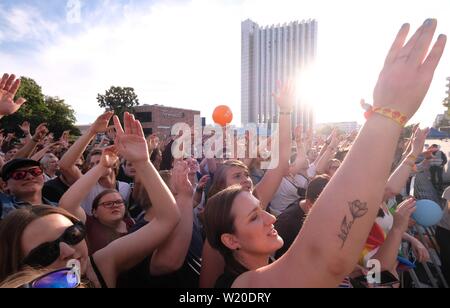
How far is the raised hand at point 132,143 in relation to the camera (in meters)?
2.02

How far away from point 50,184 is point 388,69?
13.5 feet

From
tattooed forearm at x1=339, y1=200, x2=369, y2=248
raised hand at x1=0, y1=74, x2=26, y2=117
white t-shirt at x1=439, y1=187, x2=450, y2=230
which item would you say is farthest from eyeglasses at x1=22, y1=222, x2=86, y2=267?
white t-shirt at x1=439, y1=187, x2=450, y2=230

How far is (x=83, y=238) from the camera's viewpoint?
1770mm

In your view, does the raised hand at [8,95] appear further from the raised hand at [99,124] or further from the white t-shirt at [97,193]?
the white t-shirt at [97,193]

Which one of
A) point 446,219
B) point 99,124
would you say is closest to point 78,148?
point 99,124

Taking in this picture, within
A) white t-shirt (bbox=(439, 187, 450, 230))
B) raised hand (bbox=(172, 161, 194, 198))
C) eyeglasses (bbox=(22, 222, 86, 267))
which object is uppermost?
raised hand (bbox=(172, 161, 194, 198))

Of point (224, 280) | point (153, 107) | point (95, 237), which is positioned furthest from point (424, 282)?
point (153, 107)

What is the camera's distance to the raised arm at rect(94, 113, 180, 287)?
1.97 meters

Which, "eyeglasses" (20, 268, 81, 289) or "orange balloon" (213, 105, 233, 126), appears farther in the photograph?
"orange balloon" (213, 105, 233, 126)

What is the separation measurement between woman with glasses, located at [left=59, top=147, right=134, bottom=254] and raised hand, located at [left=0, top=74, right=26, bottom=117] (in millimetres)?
Answer: 1000

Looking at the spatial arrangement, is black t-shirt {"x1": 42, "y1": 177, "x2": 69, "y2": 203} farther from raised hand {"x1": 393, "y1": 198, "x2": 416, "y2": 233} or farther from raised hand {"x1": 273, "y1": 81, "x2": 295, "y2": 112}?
raised hand {"x1": 393, "y1": 198, "x2": 416, "y2": 233}

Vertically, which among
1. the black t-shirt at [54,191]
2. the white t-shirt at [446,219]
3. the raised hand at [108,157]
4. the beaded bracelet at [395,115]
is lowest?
the white t-shirt at [446,219]

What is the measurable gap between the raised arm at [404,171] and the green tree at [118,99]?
53.0 meters

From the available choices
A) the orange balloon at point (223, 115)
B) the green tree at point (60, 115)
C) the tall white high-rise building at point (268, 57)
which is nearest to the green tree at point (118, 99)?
the green tree at point (60, 115)
